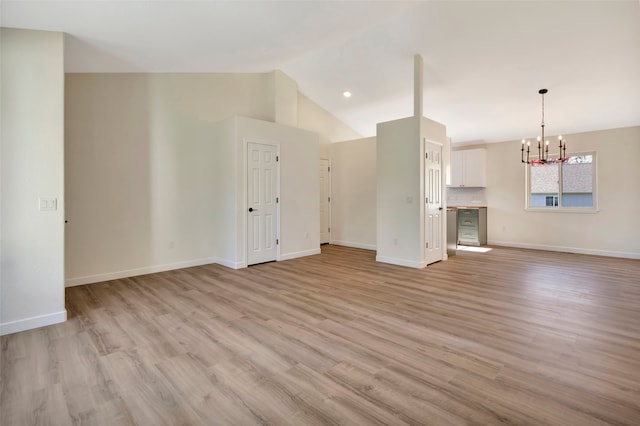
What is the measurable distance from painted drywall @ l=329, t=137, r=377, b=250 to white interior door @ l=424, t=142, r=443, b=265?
165cm

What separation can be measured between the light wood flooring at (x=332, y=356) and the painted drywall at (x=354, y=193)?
307cm

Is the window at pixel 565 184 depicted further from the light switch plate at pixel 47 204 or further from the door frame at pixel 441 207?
the light switch plate at pixel 47 204

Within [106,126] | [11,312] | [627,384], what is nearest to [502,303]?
[627,384]

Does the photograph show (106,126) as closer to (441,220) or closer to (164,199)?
(164,199)

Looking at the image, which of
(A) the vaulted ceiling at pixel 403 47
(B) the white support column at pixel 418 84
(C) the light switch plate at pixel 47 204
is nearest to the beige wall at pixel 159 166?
(A) the vaulted ceiling at pixel 403 47

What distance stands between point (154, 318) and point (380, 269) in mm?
3283

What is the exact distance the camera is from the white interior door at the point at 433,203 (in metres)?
5.32

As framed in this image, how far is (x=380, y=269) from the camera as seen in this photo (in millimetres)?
5141

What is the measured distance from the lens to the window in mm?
6668

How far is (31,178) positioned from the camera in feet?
9.60

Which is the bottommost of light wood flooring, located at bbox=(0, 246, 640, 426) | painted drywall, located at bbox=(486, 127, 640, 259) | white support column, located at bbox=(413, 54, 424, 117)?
light wood flooring, located at bbox=(0, 246, 640, 426)

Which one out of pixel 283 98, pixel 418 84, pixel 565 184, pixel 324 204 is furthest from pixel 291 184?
pixel 565 184

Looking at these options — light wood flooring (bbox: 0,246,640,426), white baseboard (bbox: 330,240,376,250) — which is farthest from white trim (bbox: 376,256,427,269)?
white baseboard (bbox: 330,240,376,250)

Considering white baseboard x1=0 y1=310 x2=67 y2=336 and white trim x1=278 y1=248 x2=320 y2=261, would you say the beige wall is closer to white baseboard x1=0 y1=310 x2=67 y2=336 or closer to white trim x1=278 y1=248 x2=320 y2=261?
white trim x1=278 y1=248 x2=320 y2=261
